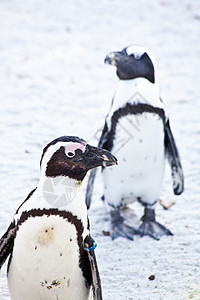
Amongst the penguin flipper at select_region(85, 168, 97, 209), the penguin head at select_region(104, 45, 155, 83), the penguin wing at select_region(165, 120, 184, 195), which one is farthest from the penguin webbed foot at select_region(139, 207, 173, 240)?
the penguin head at select_region(104, 45, 155, 83)

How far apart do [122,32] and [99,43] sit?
558 millimetres

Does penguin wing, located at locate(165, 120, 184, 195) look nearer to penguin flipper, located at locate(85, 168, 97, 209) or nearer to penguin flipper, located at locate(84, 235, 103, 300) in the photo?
penguin flipper, located at locate(85, 168, 97, 209)

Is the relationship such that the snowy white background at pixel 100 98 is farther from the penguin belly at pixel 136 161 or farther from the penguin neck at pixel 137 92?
the penguin neck at pixel 137 92

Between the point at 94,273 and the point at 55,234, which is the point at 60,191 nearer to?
the point at 55,234

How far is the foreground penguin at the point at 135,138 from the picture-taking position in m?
3.04

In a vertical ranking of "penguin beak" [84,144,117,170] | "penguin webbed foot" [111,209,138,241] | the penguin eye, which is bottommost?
"penguin webbed foot" [111,209,138,241]

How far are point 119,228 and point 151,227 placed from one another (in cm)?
20

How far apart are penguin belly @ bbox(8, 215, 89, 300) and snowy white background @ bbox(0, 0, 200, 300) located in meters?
0.48

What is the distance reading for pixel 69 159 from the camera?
6.91 ft

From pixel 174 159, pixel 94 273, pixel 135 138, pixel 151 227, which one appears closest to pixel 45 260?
pixel 94 273

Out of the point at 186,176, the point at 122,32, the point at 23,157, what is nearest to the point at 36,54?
the point at 122,32

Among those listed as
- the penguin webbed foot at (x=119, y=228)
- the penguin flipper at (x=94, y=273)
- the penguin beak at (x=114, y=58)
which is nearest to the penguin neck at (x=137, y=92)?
the penguin beak at (x=114, y=58)

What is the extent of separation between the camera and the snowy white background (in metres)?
2.98

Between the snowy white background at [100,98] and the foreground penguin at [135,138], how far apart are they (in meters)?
0.25
